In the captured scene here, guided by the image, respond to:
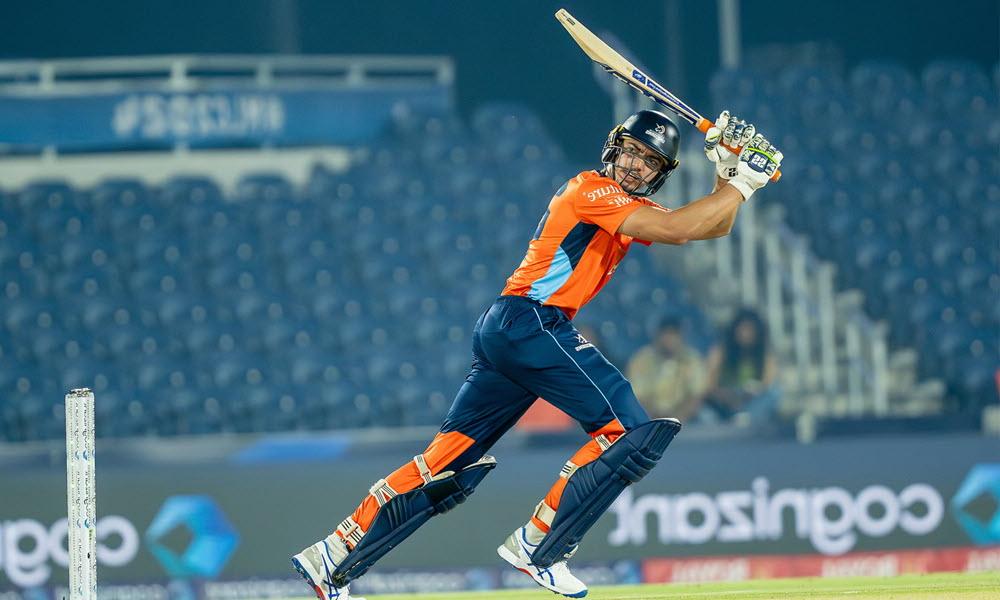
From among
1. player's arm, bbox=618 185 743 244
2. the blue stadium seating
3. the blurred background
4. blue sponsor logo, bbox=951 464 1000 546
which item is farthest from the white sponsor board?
the blue stadium seating

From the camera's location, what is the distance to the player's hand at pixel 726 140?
18.0ft

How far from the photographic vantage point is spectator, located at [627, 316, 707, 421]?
33.5 ft

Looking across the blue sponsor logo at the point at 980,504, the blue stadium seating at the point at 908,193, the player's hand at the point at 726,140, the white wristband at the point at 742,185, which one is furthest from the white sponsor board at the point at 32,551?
the blue stadium seating at the point at 908,193

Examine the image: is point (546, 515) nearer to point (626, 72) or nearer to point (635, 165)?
point (635, 165)

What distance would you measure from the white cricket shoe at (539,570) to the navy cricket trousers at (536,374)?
43 centimetres

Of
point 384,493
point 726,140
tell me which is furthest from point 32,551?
point 726,140

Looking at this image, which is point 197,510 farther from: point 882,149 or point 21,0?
point 21,0

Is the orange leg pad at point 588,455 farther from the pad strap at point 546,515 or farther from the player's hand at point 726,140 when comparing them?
the player's hand at point 726,140

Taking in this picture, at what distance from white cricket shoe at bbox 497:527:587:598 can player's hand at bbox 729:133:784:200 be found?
161cm

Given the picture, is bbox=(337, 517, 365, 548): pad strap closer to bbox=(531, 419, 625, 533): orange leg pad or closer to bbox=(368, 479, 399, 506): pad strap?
bbox=(368, 479, 399, 506): pad strap

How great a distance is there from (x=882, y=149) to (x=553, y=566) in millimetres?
9125

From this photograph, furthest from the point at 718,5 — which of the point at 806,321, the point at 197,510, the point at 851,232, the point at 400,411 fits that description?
the point at 197,510

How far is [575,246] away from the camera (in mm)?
5441

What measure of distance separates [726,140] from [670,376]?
4917 millimetres
